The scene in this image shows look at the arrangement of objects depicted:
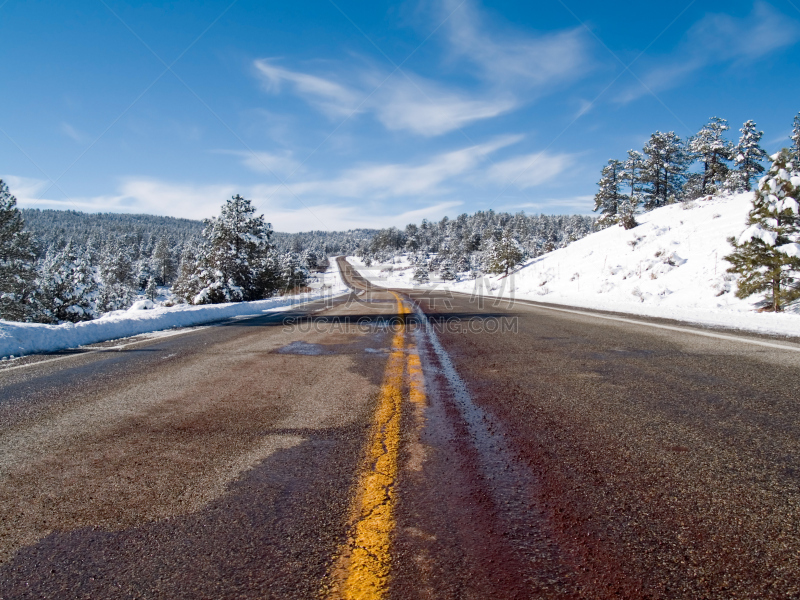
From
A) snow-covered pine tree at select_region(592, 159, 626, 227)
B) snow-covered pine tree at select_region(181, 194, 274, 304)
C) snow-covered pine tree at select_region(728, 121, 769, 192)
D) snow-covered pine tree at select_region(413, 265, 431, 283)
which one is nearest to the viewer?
snow-covered pine tree at select_region(181, 194, 274, 304)

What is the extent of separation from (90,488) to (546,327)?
26.0ft

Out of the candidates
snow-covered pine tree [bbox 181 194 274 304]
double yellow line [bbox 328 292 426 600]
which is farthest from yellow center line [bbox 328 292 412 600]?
snow-covered pine tree [bbox 181 194 274 304]

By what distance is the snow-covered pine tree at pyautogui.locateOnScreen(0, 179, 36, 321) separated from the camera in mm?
22562

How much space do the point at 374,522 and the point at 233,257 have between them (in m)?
27.9

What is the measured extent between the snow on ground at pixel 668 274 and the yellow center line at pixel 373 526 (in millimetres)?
7866

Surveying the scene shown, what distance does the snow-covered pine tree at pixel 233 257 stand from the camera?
26.1m

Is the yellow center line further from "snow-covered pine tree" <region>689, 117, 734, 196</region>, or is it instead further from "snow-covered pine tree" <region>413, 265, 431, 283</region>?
"snow-covered pine tree" <region>413, 265, 431, 283</region>

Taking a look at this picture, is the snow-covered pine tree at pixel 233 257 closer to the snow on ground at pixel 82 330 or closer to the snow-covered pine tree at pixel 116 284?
the snow on ground at pixel 82 330

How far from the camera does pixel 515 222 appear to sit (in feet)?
448

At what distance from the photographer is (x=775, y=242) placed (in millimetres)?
11305

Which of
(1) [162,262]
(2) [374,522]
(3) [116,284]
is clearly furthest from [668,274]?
(1) [162,262]

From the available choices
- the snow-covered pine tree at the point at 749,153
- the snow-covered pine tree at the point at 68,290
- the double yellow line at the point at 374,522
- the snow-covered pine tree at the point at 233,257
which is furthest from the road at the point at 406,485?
the snow-covered pine tree at the point at 749,153

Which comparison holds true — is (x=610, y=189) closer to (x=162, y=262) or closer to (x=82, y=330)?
(x=82, y=330)

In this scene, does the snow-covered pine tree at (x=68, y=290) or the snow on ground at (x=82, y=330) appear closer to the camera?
the snow on ground at (x=82, y=330)
